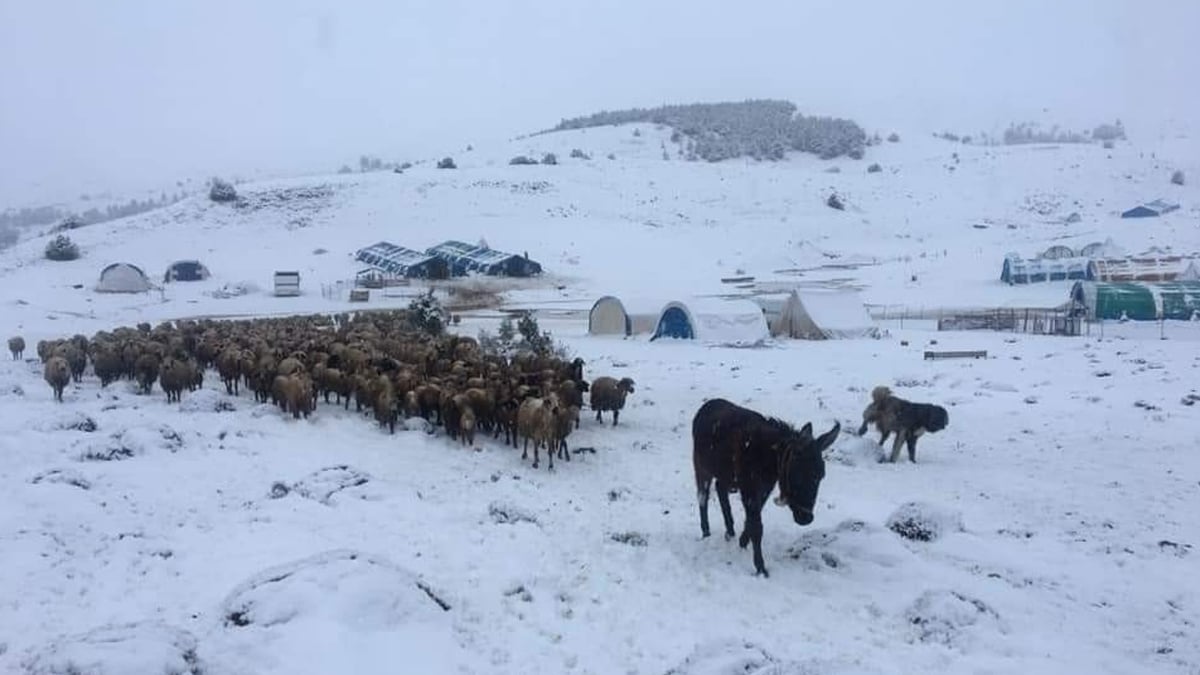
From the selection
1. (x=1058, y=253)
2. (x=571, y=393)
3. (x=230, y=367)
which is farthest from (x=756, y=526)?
(x=1058, y=253)

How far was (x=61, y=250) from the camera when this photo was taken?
221 ft

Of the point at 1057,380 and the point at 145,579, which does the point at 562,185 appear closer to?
the point at 1057,380

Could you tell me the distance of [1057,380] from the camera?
76.5ft

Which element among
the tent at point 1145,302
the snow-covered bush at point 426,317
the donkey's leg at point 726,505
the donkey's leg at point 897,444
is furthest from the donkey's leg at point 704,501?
the tent at point 1145,302

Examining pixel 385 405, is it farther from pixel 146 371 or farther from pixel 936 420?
pixel 936 420

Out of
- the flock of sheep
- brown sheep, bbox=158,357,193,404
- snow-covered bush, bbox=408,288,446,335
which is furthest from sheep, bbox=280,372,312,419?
snow-covered bush, bbox=408,288,446,335

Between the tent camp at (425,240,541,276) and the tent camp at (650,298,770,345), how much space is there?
97.7ft

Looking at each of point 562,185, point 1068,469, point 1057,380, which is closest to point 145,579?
point 1068,469

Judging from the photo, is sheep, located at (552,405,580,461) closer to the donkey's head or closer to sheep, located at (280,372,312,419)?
sheep, located at (280,372,312,419)

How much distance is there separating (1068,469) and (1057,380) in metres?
9.37

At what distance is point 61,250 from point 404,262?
2706 centimetres

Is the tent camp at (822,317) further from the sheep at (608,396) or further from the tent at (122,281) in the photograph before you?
the tent at (122,281)

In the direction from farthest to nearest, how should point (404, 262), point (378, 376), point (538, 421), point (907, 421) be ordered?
point (404, 262) < point (378, 376) < point (907, 421) < point (538, 421)

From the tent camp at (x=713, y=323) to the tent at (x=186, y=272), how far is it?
40.8 meters
